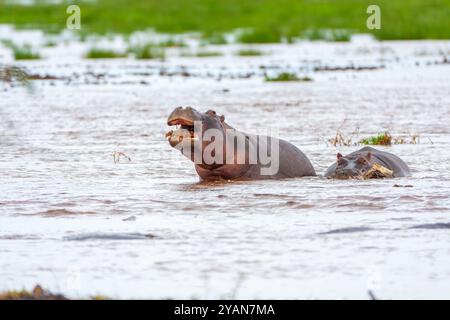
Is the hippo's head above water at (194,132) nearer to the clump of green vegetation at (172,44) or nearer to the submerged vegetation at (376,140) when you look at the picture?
the submerged vegetation at (376,140)

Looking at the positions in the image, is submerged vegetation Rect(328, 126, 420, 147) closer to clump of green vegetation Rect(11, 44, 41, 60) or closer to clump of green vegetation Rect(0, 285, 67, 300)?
clump of green vegetation Rect(0, 285, 67, 300)

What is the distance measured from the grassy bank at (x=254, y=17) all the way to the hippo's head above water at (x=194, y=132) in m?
24.8

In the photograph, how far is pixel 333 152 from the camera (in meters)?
13.1

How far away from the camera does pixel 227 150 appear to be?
10.6m

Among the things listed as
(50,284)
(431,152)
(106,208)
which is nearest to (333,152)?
(431,152)

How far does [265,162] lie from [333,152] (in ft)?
7.43

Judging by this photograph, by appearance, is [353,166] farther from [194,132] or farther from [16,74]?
[16,74]

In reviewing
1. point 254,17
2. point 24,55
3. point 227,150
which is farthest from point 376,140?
point 254,17

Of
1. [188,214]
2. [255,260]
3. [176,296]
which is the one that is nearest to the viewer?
[176,296]

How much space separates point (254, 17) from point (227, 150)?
126 feet

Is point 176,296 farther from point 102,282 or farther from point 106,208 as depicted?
point 106,208

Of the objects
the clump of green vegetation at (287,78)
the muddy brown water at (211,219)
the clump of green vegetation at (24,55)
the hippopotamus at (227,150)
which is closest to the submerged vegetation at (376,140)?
the muddy brown water at (211,219)

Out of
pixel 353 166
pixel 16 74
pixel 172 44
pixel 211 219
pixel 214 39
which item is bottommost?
pixel 211 219

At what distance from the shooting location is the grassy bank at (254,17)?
121 ft
